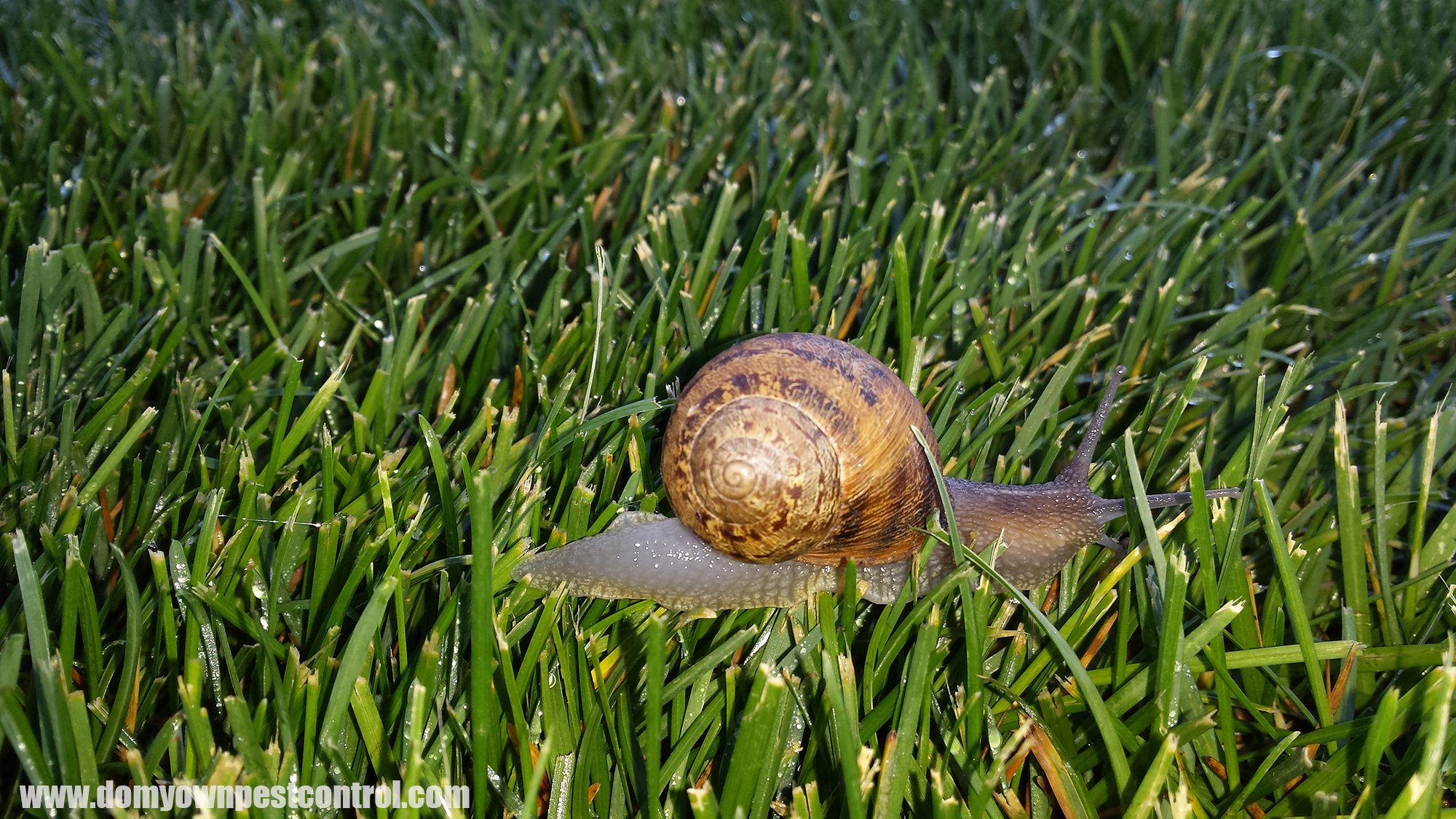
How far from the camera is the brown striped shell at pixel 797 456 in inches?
57.4

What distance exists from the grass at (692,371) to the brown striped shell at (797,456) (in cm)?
13

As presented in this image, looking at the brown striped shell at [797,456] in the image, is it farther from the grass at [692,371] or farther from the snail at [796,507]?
the grass at [692,371]

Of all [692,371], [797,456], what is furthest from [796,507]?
[692,371]

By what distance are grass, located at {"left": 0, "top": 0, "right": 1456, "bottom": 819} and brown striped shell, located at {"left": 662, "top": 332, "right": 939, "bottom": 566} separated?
0.13m

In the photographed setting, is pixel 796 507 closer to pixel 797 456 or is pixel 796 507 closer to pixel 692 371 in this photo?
pixel 797 456

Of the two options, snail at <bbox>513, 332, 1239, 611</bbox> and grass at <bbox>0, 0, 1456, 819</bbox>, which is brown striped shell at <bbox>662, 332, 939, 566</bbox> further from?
grass at <bbox>0, 0, 1456, 819</bbox>

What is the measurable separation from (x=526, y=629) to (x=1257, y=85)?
273cm

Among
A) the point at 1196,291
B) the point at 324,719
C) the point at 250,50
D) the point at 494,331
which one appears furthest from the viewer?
the point at 250,50

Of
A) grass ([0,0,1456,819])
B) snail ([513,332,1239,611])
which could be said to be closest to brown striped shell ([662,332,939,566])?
snail ([513,332,1239,611])

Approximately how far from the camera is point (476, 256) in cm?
216

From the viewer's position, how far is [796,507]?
1.46 meters

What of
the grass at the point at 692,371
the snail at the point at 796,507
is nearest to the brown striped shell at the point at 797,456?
the snail at the point at 796,507

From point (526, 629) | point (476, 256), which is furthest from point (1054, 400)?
point (476, 256)

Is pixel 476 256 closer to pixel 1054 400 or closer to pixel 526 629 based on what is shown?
pixel 526 629
